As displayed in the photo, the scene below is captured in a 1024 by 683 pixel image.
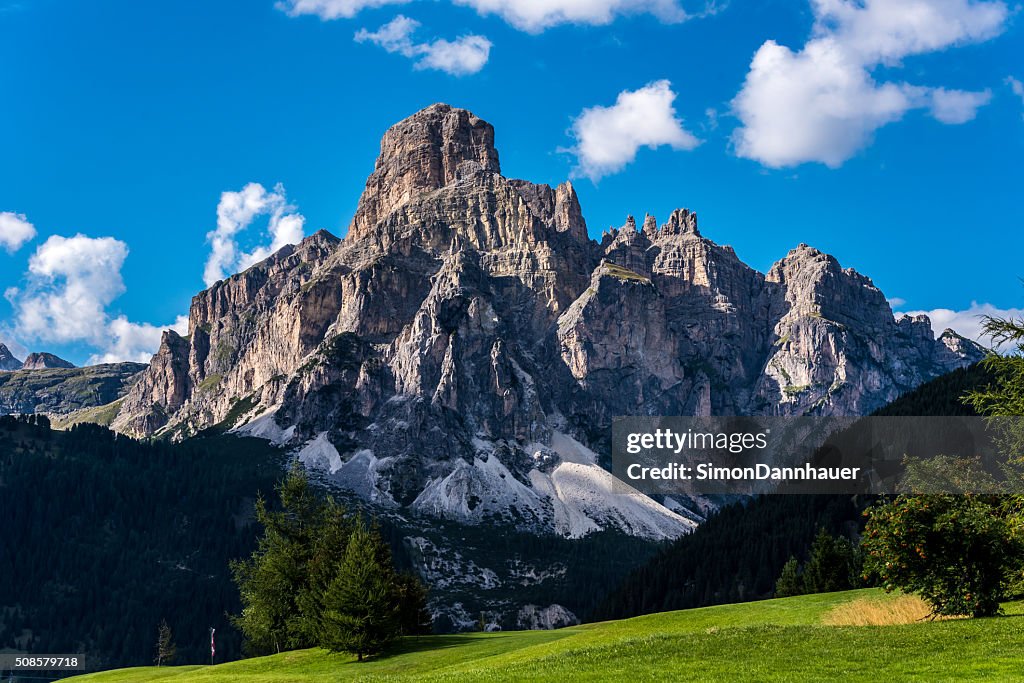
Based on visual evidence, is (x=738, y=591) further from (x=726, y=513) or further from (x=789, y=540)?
(x=726, y=513)

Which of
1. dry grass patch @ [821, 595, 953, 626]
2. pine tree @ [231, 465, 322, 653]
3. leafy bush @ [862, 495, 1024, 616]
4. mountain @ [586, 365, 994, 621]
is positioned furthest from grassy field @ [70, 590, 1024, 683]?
mountain @ [586, 365, 994, 621]

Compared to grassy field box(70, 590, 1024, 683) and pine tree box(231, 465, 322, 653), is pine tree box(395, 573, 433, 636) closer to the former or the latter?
grassy field box(70, 590, 1024, 683)

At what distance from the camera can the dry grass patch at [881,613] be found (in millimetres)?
44125

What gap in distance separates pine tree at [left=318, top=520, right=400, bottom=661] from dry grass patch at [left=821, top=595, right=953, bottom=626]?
26.9 meters

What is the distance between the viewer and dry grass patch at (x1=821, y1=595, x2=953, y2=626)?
44.1m

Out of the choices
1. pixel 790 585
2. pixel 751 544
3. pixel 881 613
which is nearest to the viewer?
pixel 881 613

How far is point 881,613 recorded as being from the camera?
46.0 meters

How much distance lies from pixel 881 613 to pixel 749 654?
1509cm

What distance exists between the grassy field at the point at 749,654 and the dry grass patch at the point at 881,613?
0.77 feet

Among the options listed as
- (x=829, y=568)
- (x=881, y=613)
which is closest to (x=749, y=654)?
(x=881, y=613)

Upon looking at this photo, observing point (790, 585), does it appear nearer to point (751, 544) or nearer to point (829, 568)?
point (829, 568)

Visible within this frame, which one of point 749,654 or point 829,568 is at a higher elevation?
point 749,654

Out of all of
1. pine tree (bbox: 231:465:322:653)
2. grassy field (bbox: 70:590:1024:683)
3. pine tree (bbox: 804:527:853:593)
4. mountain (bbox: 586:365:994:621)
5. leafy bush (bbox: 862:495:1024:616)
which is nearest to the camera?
grassy field (bbox: 70:590:1024:683)

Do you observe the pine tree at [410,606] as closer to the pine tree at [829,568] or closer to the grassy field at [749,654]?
the grassy field at [749,654]
